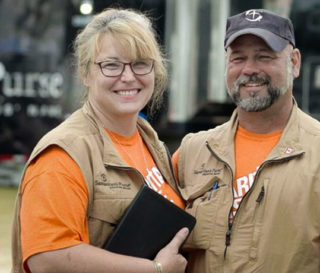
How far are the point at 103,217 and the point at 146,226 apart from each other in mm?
170

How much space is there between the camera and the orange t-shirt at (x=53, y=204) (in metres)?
2.29

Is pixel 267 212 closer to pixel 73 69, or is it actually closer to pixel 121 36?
pixel 121 36

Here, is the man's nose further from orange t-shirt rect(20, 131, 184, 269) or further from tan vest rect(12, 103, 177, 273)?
orange t-shirt rect(20, 131, 184, 269)

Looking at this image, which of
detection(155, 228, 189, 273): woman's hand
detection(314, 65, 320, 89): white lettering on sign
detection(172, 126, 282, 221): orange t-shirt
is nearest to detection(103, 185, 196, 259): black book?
detection(155, 228, 189, 273): woman's hand

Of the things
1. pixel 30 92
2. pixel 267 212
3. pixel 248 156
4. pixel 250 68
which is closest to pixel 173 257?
pixel 267 212

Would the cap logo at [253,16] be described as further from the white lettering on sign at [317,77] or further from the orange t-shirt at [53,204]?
the white lettering on sign at [317,77]

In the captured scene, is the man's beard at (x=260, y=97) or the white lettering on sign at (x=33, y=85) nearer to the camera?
the man's beard at (x=260, y=97)

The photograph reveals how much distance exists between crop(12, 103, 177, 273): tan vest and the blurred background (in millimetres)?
3925

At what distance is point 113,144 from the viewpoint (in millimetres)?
2584

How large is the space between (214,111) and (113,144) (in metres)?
4.78

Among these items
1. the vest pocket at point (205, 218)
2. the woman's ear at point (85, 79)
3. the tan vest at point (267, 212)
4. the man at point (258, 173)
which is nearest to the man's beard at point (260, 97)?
the man at point (258, 173)

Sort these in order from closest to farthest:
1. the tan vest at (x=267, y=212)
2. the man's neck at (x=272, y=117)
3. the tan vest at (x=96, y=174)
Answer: the tan vest at (x=96, y=174)
the tan vest at (x=267, y=212)
the man's neck at (x=272, y=117)

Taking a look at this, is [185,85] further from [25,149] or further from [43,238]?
[43,238]

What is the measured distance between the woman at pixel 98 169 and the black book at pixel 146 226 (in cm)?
4
